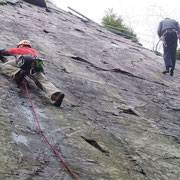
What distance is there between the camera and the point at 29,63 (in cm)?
520

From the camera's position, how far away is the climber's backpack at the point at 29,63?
5.19 meters

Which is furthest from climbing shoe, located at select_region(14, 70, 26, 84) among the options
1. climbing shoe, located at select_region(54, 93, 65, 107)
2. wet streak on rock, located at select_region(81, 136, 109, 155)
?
wet streak on rock, located at select_region(81, 136, 109, 155)

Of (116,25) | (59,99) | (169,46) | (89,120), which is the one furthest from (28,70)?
(116,25)

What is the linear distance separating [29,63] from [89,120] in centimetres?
150

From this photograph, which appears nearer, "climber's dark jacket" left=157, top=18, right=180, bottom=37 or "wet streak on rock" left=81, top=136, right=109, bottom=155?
"wet streak on rock" left=81, top=136, right=109, bottom=155

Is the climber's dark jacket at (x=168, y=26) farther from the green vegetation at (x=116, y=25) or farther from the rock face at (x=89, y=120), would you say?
the green vegetation at (x=116, y=25)

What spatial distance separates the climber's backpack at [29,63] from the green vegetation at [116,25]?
519 inches

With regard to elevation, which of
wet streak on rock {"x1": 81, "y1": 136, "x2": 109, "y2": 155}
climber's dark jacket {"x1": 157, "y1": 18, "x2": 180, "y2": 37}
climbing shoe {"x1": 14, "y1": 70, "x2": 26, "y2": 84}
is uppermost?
climber's dark jacket {"x1": 157, "y1": 18, "x2": 180, "y2": 37}

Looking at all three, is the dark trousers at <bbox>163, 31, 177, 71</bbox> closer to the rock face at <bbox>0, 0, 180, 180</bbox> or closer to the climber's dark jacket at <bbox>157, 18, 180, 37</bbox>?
the climber's dark jacket at <bbox>157, 18, 180, 37</bbox>

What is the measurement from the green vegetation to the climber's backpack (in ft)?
43.2

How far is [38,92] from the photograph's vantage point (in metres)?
5.35

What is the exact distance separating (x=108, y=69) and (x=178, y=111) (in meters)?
2.51

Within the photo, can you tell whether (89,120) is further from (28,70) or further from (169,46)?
(169,46)

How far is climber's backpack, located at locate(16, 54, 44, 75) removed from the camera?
5.19 metres
